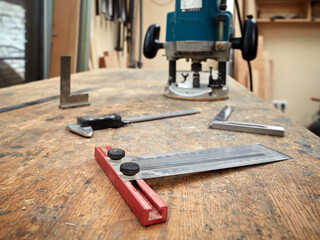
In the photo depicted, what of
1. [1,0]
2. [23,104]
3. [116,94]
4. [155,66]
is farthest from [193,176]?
[155,66]

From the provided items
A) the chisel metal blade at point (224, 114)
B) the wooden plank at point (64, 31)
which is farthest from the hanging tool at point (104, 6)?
the chisel metal blade at point (224, 114)

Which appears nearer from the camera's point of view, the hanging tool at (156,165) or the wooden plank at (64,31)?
the hanging tool at (156,165)

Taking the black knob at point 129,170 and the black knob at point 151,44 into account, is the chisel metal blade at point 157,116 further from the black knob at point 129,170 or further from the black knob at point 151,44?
the black knob at point 151,44

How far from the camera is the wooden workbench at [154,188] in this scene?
15.1 inches

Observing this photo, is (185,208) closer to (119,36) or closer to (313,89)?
(119,36)

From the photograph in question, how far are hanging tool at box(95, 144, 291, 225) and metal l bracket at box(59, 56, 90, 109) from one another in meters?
0.55

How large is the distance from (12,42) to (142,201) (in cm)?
226

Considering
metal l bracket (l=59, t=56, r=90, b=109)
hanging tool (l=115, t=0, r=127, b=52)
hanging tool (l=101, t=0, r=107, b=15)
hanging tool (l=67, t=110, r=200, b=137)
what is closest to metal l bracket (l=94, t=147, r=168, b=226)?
hanging tool (l=67, t=110, r=200, b=137)

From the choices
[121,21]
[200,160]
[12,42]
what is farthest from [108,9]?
[200,160]

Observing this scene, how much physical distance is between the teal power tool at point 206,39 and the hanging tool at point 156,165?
687 mm

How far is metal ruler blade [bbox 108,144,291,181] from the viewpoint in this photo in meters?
0.53

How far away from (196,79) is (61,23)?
174cm

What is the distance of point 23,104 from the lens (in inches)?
44.3

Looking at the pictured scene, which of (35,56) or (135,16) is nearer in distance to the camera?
(35,56)
